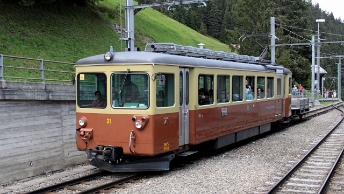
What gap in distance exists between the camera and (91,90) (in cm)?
1033

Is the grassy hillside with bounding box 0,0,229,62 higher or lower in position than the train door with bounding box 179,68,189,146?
higher

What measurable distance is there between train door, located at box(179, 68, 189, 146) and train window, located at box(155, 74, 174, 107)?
1.41ft

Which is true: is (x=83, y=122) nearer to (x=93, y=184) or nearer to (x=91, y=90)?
(x=91, y=90)

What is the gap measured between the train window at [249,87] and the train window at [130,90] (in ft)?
19.1

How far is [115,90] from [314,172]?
528cm

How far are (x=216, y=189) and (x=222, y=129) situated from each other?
13.0 feet

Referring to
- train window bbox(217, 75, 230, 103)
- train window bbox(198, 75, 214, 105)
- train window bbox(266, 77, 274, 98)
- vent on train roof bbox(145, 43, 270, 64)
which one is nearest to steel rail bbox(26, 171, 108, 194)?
train window bbox(198, 75, 214, 105)

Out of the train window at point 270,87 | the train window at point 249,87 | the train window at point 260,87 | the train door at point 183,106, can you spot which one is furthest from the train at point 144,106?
the train window at point 270,87

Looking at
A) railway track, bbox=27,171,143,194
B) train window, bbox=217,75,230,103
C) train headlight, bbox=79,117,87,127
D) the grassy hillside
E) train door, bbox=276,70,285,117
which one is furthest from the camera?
the grassy hillside

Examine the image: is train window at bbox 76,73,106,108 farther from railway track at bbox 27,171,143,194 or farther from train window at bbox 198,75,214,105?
train window at bbox 198,75,214,105

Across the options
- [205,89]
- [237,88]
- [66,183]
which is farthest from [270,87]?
[66,183]

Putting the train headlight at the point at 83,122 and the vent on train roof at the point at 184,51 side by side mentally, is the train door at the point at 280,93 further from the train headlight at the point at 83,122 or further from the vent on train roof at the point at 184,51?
the train headlight at the point at 83,122

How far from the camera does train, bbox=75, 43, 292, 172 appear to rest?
9.63 meters

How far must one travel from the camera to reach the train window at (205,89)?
11359 millimetres
